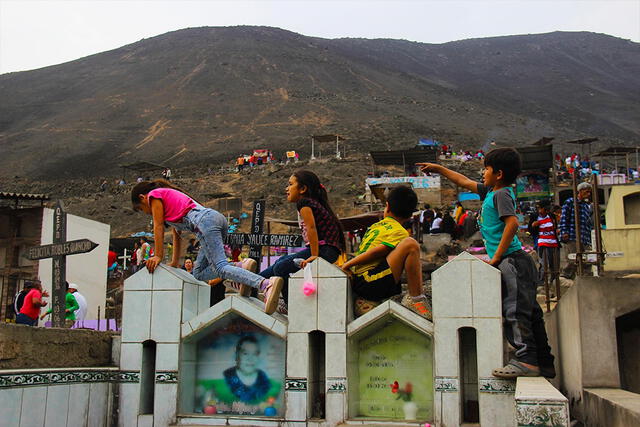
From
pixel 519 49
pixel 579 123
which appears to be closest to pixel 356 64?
pixel 579 123

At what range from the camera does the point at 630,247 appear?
12.4 meters

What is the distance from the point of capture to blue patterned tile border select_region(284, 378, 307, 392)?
6.35 metres

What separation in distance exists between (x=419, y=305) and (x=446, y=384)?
86 centimetres

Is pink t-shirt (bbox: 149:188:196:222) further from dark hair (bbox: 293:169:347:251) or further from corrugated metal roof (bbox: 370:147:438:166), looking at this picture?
corrugated metal roof (bbox: 370:147:438:166)

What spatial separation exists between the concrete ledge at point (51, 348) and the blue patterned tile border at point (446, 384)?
3503 millimetres

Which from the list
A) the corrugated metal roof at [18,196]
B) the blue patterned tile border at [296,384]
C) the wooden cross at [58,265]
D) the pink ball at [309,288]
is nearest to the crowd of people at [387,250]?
the pink ball at [309,288]

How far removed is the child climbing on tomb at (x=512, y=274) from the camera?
232 inches

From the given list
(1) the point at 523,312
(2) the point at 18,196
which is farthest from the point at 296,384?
(2) the point at 18,196

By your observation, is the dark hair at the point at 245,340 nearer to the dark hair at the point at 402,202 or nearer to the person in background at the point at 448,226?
the dark hair at the point at 402,202

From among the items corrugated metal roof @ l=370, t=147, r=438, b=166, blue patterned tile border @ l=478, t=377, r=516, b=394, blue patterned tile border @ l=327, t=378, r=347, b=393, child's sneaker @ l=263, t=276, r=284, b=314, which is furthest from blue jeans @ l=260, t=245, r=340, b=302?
corrugated metal roof @ l=370, t=147, r=438, b=166

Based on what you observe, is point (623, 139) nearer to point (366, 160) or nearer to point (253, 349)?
point (366, 160)

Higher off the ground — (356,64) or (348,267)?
(356,64)

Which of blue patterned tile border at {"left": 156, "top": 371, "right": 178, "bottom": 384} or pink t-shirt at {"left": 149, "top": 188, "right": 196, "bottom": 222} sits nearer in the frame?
blue patterned tile border at {"left": 156, "top": 371, "right": 178, "bottom": 384}

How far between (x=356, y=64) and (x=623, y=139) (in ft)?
165
